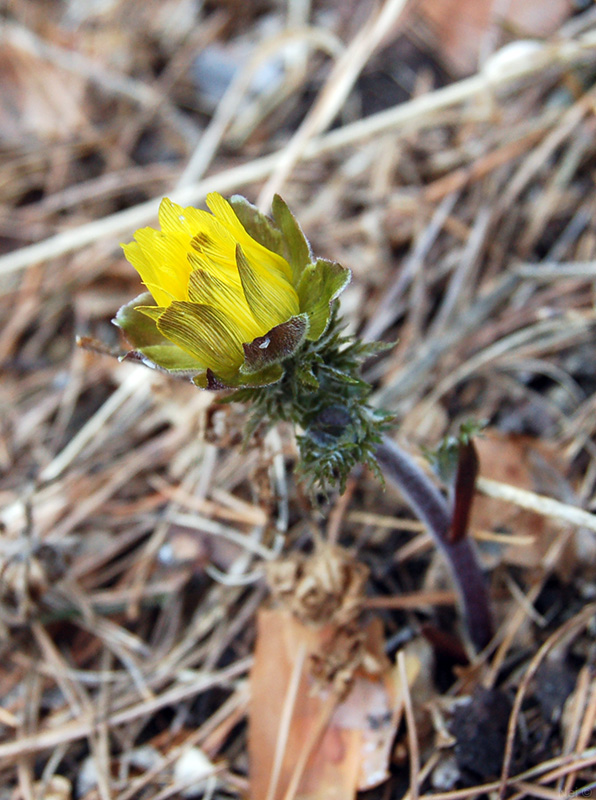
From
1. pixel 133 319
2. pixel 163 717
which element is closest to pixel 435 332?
pixel 133 319

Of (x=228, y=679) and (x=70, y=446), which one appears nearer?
(x=228, y=679)

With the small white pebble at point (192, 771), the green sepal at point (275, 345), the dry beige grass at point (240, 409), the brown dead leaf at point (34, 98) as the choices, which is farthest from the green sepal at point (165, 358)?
the brown dead leaf at point (34, 98)

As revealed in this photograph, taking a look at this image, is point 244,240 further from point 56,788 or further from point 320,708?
point 56,788

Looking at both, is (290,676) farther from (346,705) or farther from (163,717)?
(163,717)

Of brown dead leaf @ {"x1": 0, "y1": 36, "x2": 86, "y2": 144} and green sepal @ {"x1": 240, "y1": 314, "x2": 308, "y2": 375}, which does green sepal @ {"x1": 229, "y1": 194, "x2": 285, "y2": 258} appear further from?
brown dead leaf @ {"x1": 0, "y1": 36, "x2": 86, "y2": 144}

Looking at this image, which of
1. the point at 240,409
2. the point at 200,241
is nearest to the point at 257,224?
the point at 200,241

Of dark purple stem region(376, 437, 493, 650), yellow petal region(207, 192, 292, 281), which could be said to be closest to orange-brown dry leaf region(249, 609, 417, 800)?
dark purple stem region(376, 437, 493, 650)
